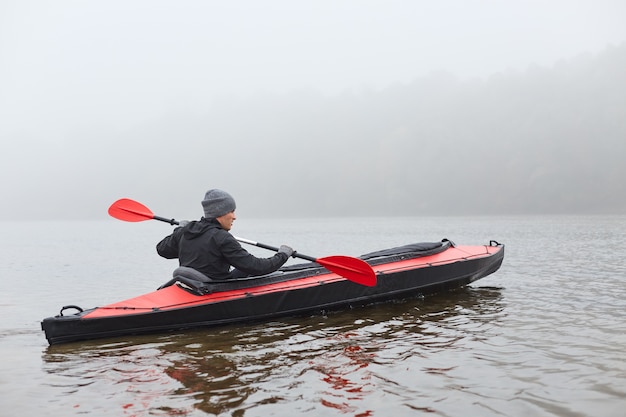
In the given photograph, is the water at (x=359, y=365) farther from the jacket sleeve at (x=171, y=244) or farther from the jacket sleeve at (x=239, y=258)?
the jacket sleeve at (x=171, y=244)

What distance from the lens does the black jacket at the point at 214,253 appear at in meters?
8.08

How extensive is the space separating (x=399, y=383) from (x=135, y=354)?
11.5 ft

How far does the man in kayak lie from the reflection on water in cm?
94

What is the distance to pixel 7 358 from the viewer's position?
7.32 metres

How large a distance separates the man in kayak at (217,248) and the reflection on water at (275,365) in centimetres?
94

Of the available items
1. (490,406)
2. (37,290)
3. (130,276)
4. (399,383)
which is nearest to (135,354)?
(399,383)

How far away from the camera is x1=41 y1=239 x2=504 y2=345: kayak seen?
7566 mm

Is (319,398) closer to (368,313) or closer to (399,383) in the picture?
(399,383)

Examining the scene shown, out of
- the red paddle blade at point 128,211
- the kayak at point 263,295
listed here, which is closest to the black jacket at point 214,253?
the kayak at point 263,295

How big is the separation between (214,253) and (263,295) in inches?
39.8

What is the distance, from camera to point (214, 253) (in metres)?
8.20

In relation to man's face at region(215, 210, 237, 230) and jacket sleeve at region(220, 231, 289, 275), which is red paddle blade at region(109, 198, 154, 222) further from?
jacket sleeve at region(220, 231, 289, 275)

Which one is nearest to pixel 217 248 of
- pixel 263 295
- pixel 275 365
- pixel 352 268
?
pixel 263 295

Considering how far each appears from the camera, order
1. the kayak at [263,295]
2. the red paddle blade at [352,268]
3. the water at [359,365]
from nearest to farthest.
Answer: the water at [359,365]
the kayak at [263,295]
the red paddle blade at [352,268]
